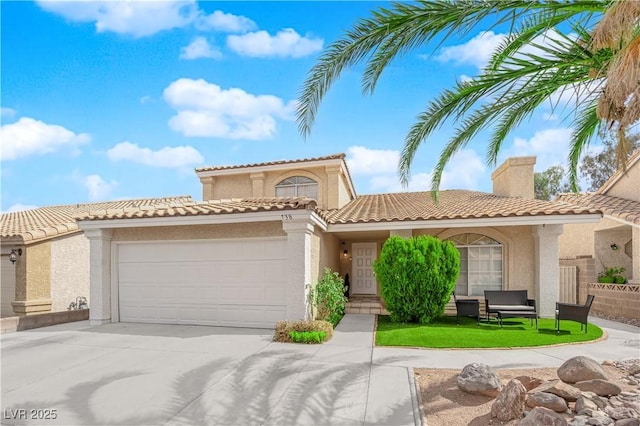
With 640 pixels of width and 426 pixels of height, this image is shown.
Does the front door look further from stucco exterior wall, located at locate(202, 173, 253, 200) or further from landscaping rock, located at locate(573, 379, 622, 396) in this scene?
landscaping rock, located at locate(573, 379, 622, 396)

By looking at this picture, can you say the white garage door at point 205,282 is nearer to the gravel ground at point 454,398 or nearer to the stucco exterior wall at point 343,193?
the gravel ground at point 454,398

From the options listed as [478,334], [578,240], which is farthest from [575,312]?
[578,240]

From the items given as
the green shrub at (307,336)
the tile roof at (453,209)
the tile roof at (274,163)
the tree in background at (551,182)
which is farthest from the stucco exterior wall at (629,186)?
the tree in background at (551,182)

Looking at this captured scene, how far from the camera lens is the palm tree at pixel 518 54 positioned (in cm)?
423

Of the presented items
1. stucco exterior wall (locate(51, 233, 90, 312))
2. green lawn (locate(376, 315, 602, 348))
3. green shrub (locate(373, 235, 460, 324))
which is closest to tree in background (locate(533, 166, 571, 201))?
green lawn (locate(376, 315, 602, 348))

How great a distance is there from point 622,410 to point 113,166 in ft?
56.7

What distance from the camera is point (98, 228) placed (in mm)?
11492

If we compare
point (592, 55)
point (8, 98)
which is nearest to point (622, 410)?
point (592, 55)

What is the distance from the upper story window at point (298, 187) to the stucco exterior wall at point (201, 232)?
21.1ft

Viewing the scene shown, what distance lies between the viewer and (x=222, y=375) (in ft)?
20.4

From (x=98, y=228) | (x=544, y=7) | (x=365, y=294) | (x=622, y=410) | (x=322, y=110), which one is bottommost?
(x=365, y=294)

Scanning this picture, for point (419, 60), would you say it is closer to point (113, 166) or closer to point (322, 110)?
point (322, 110)

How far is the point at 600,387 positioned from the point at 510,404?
178cm

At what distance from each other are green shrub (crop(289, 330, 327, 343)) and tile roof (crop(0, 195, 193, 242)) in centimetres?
1164
